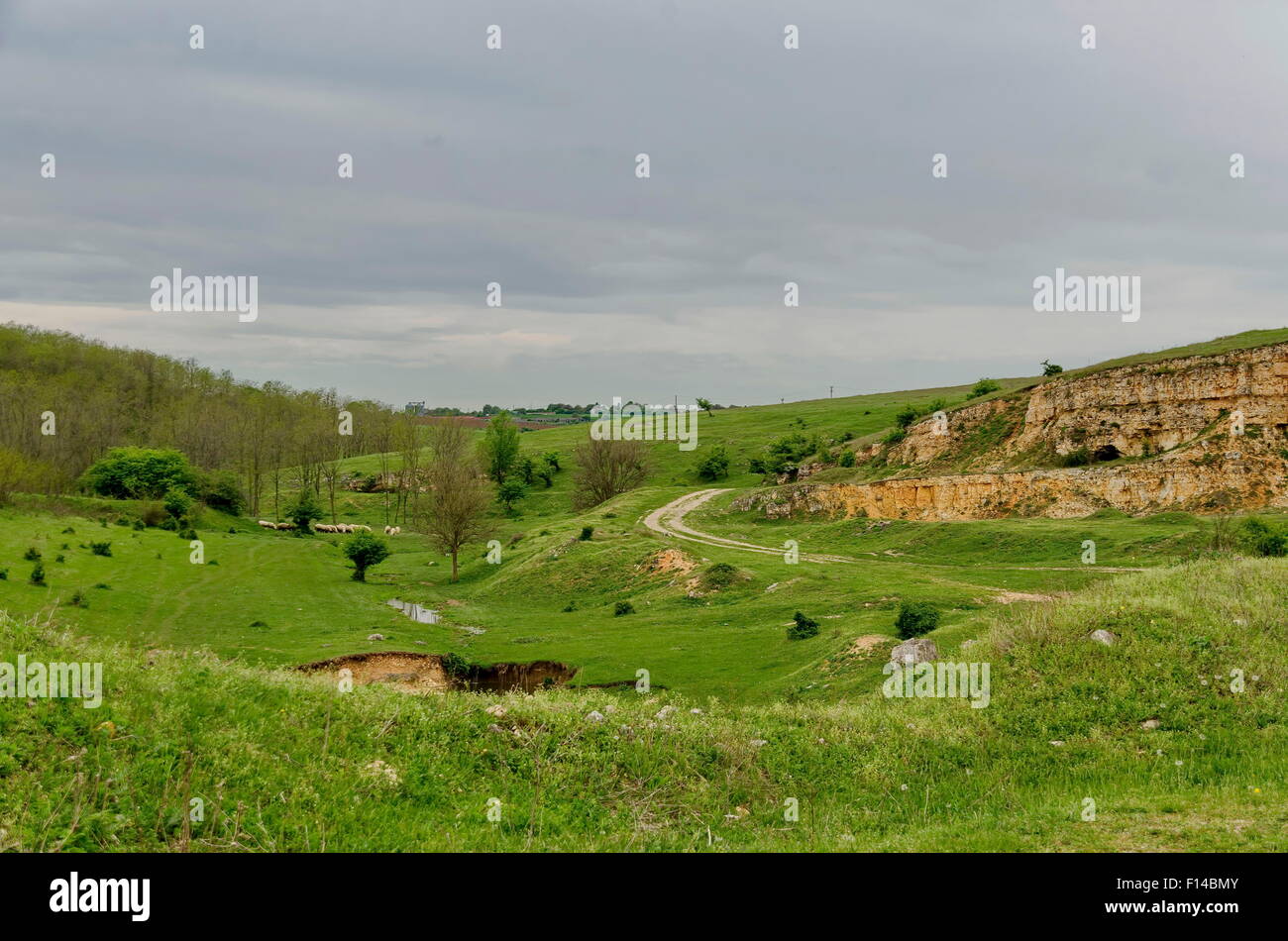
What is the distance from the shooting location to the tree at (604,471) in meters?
90.5

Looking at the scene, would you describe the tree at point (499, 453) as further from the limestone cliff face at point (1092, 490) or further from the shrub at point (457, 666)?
the shrub at point (457, 666)

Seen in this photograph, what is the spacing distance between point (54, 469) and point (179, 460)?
9.65m

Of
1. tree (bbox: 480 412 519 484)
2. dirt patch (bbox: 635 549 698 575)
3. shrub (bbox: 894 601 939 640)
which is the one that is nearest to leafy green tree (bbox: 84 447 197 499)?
tree (bbox: 480 412 519 484)

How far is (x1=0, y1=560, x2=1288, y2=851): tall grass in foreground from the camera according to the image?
8875mm

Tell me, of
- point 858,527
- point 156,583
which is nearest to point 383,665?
point 156,583

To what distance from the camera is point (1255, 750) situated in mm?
11812

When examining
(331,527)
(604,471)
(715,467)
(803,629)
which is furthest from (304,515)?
(803,629)

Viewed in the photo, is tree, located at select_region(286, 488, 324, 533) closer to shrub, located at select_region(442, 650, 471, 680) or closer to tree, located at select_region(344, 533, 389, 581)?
tree, located at select_region(344, 533, 389, 581)

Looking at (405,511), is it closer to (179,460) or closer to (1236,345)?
(179,460)

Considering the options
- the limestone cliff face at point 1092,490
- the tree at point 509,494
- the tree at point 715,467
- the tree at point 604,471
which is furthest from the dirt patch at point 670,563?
the tree at point 715,467

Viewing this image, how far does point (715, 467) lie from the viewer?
103750mm

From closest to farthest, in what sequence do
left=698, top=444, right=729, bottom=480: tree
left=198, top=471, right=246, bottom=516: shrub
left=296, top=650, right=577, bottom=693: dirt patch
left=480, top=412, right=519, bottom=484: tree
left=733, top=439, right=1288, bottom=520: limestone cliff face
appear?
1. left=296, top=650, right=577, bottom=693: dirt patch
2. left=733, top=439, right=1288, bottom=520: limestone cliff face
3. left=198, top=471, right=246, bottom=516: shrub
4. left=698, top=444, right=729, bottom=480: tree
5. left=480, top=412, right=519, bottom=484: tree

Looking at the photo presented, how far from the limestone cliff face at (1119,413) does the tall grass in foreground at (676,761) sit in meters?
42.3

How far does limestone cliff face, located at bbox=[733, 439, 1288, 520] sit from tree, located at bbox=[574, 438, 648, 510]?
105 feet
